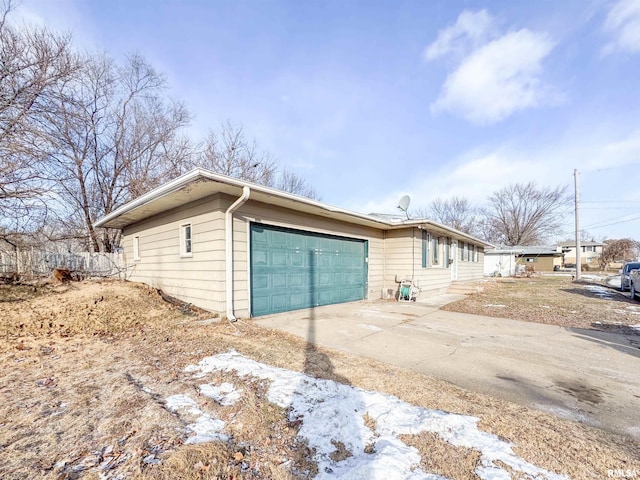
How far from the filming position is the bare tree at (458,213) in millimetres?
38812

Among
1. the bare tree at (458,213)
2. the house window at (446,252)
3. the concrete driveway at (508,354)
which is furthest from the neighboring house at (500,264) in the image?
the concrete driveway at (508,354)

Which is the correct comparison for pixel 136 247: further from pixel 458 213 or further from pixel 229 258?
pixel 458 213

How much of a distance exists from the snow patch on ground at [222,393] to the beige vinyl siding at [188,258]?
3029 millimetres

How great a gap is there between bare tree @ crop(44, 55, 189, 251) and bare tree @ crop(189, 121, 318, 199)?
1.54 meters

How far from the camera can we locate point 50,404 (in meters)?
2.60

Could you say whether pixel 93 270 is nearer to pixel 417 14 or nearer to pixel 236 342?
pixel 236 342

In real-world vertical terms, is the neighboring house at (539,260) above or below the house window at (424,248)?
below

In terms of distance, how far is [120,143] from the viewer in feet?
47.4

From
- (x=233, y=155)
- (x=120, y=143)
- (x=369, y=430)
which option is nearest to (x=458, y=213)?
(x=233, y=155)

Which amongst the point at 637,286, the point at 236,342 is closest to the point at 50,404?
the point at 236,342

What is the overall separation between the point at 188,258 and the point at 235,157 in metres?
12.0

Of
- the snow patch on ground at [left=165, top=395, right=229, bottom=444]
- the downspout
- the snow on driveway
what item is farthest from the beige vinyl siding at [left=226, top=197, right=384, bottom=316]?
the snow patch on ground at [left=165, top=395, right=229, bottom=444]

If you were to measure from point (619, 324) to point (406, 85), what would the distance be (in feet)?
27.1

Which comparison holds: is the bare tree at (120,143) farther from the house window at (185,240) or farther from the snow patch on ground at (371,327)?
the snow patch on ground at (371,327)
